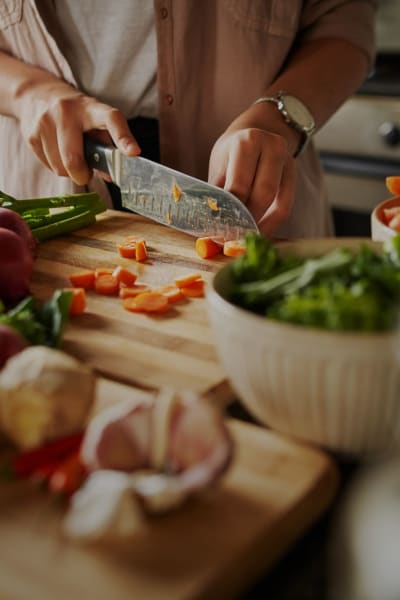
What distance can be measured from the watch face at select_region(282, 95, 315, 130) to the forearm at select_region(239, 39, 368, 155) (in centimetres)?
2

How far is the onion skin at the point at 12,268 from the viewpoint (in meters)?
1.32

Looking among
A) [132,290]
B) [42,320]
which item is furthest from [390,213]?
[42,320]

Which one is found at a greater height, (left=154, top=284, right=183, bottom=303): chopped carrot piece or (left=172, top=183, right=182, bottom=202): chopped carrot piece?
(left=172, top=183, right=182, bottom=202): chopped carrot piece

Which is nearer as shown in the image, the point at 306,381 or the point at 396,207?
the point at 306,381

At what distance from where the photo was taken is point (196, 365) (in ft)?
3.74

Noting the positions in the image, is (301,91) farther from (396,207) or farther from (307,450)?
(307,450)

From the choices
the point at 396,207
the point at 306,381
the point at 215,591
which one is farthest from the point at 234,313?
the point at 396,207

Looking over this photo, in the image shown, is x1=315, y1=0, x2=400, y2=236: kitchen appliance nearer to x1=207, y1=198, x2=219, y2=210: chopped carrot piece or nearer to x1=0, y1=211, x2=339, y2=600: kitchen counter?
x1=207, y1=198, x2=219, y2=210: chopped carrot piece

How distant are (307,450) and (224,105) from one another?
131cm

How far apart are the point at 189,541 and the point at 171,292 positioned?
68cm

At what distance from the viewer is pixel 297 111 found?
1805mm

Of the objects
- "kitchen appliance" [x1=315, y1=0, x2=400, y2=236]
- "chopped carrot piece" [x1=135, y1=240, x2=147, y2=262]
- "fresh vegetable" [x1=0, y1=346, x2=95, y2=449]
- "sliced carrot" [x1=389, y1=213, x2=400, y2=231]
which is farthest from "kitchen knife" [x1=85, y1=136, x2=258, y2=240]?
"kitchen appliance" [x1=315, y1=0, x2=400, y2=236]

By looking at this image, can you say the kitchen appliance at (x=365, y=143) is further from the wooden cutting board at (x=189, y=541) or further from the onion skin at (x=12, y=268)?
the wooden cutting board at (x=189, y=541)

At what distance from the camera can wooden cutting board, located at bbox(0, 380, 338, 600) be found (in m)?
0.70
